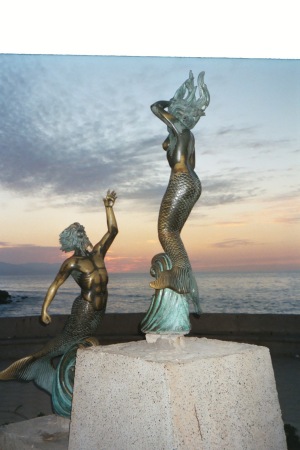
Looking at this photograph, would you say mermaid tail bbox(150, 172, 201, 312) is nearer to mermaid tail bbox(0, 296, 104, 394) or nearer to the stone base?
mermaid tail bbox(0, 296, 104, 394)

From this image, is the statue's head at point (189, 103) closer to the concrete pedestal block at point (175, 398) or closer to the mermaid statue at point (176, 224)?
the mermaid statue at point (176, 224)

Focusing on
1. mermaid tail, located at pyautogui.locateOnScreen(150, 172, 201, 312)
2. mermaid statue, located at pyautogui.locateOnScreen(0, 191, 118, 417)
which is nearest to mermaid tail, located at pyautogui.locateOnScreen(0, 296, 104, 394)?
mermaid statue, located at pyautogui.locateOnScreen(0, 191, 118, 417)

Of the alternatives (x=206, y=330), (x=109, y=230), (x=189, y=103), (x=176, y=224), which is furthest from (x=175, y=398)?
(x=206, y=330)

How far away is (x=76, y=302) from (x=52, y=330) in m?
4.81

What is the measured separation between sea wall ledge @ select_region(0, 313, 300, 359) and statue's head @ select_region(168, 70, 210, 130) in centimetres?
543

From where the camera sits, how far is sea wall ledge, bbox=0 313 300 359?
7.87 meters

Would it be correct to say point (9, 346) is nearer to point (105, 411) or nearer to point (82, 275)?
point (82, 275)

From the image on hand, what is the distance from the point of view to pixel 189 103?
9.20 ft

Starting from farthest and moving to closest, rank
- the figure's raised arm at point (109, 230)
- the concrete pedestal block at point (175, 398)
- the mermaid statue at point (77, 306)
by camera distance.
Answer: the figure's raised arm at point (109, 230), the mermaid statue at point (77, 306), the concrete pedestal block at point (175, 398)

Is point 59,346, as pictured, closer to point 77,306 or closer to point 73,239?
point 77,306

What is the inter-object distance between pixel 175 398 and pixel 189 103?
155 centimetres

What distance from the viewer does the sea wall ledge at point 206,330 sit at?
25.8 ft

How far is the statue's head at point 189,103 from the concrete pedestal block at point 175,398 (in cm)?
117

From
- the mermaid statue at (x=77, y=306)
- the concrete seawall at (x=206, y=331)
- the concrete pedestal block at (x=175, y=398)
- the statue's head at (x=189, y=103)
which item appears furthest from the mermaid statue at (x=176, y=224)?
the concrete seawall at (x=206, y=331)
